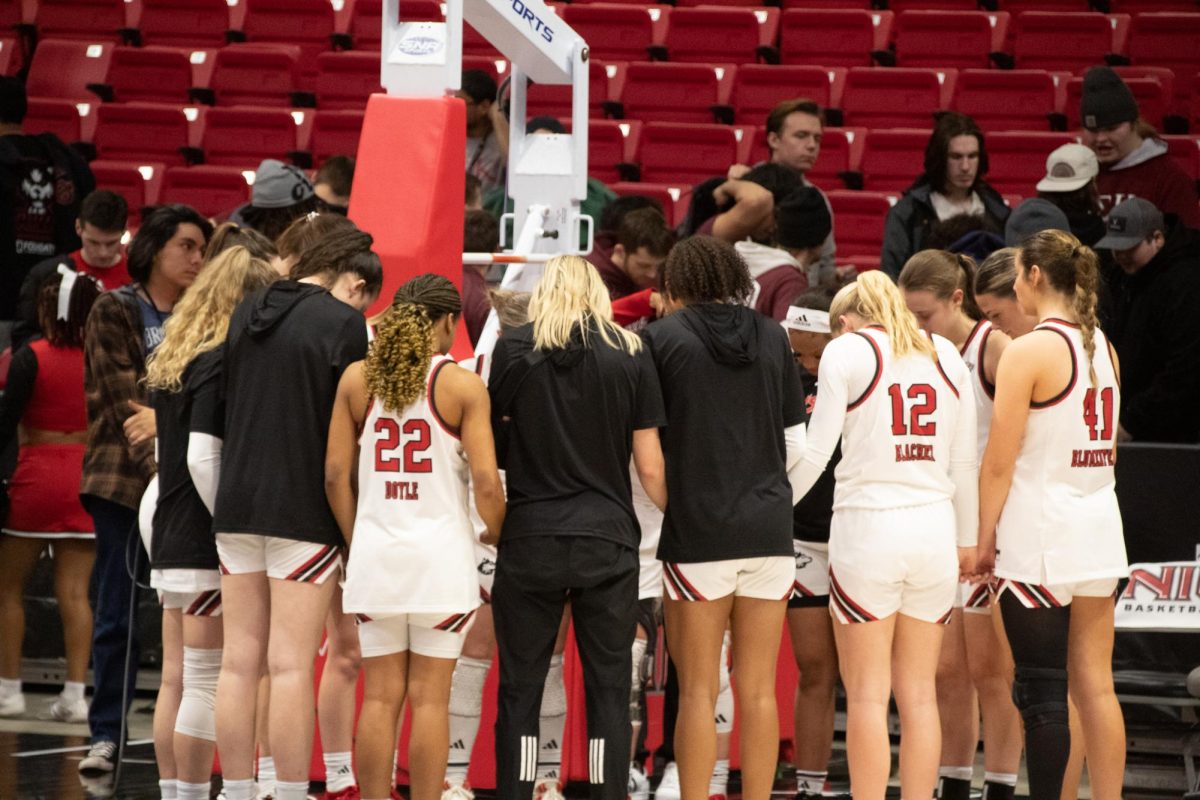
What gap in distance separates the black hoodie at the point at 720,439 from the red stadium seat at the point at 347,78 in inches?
263

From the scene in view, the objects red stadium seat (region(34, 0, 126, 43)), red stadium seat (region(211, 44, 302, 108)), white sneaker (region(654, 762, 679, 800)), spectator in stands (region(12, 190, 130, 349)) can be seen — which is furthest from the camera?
red stadium seat (region(34, 0, 126, 43))

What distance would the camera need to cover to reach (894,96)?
34.2ft

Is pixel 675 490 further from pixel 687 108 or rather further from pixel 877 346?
pixel 687 108

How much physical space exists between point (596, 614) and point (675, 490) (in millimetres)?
439

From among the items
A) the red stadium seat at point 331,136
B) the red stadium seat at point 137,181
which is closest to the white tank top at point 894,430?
the red stadium seat at point 331,136

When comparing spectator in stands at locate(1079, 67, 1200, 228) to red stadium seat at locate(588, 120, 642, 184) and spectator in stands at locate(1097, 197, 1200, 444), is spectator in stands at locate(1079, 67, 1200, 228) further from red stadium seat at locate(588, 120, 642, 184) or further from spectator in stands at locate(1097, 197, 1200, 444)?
red stadium seat at locate(588, 120, 642, 184)

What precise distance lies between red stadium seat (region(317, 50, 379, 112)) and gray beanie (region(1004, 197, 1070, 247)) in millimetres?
5544

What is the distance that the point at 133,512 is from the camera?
632cm

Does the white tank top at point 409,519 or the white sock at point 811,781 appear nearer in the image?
the white tank top at point 409,519

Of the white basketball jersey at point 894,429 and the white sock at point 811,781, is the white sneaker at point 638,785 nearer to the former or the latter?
the white sock at point 811,781

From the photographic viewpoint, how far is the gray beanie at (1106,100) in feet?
24.5

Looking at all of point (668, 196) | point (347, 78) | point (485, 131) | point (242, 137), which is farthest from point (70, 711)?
point (347, 78)

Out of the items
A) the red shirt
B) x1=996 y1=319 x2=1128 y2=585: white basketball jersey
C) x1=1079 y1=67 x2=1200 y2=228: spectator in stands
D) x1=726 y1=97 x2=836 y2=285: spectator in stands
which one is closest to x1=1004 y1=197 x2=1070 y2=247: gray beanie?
x1=726 y1=97 x2=836 y2=285: spectator in stands

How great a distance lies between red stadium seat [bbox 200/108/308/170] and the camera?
10.7m
